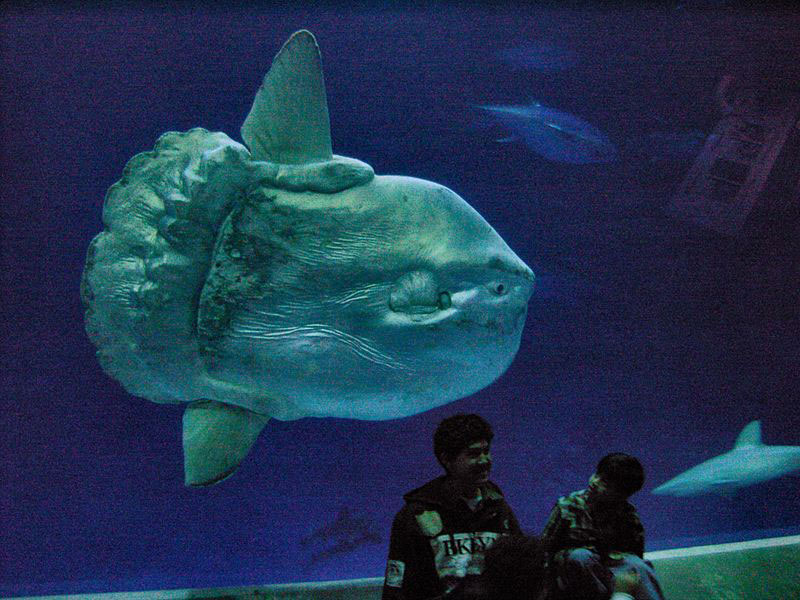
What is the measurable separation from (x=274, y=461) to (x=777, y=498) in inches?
124

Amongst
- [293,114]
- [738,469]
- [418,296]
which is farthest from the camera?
[738,469]

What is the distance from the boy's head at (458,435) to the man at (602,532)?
0.37 metres

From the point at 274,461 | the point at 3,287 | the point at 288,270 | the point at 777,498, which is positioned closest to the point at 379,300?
the point at 288,270

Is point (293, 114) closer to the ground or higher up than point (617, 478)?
higher up

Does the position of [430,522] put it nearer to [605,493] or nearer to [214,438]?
[605,493]

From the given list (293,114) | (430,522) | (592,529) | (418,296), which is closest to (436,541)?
(430,522)

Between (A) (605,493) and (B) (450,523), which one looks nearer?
(B) (450,523)

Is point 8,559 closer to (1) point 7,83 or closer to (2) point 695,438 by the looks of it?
(1) point 7,83

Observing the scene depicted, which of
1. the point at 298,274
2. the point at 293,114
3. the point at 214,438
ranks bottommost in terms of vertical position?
the point at 214,438

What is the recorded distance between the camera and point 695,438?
3982 millimetres

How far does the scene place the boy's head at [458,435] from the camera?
1.60m

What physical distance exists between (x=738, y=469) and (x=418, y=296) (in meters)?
3.15

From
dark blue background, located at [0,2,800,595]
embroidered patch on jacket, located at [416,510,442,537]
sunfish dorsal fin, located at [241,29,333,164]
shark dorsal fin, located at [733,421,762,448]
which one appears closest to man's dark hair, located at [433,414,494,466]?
embroidered patch on jacket, located at [416,510,442,537]

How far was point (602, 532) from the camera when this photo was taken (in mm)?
1746
